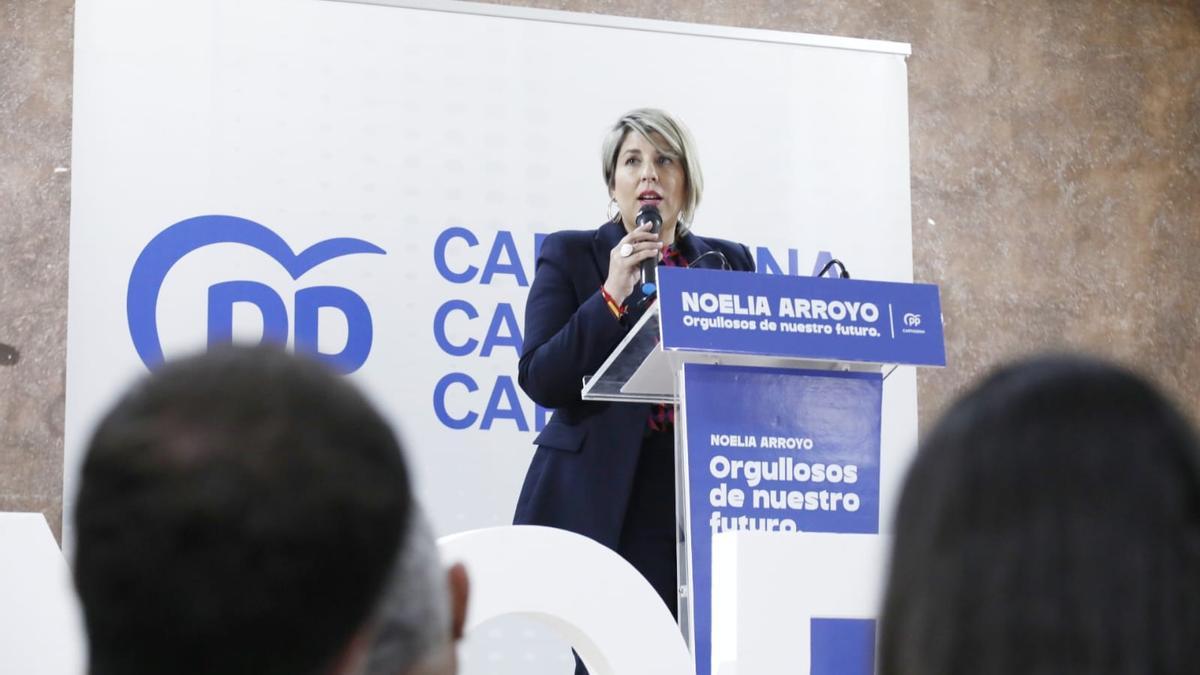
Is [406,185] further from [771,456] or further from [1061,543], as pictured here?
[1061,543]

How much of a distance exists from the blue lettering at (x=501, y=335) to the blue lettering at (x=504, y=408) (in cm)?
10

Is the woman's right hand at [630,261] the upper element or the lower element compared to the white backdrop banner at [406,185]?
lower

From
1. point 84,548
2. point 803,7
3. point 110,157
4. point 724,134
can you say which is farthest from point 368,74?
point 84,548

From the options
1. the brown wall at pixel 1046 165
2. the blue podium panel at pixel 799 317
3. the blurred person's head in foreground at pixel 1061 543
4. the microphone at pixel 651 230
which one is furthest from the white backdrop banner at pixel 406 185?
the blurred person's head in foreground at pixel 1061 543

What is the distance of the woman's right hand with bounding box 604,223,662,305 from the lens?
2.96 metres

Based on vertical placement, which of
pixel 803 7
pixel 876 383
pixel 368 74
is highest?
pixel 803 7

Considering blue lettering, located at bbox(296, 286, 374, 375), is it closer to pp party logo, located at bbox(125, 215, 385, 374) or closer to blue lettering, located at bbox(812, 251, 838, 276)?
pp party logo, located at bbox(125, 215, 385, 374)

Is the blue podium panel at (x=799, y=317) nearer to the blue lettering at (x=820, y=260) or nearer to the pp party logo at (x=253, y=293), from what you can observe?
the pp party logo at (x=253, y=293)

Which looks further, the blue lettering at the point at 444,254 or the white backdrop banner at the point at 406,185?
the blue lettering at the point at 444,254

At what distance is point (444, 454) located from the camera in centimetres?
461

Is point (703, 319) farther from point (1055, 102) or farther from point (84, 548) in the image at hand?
point (1055, 102)

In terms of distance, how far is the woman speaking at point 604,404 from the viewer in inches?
117

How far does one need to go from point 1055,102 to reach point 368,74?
293 cm

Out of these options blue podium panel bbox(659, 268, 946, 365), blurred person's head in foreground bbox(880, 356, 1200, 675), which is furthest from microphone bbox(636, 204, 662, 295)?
blurred person's head in foreground bbox(880, 356, 1200, 675)
